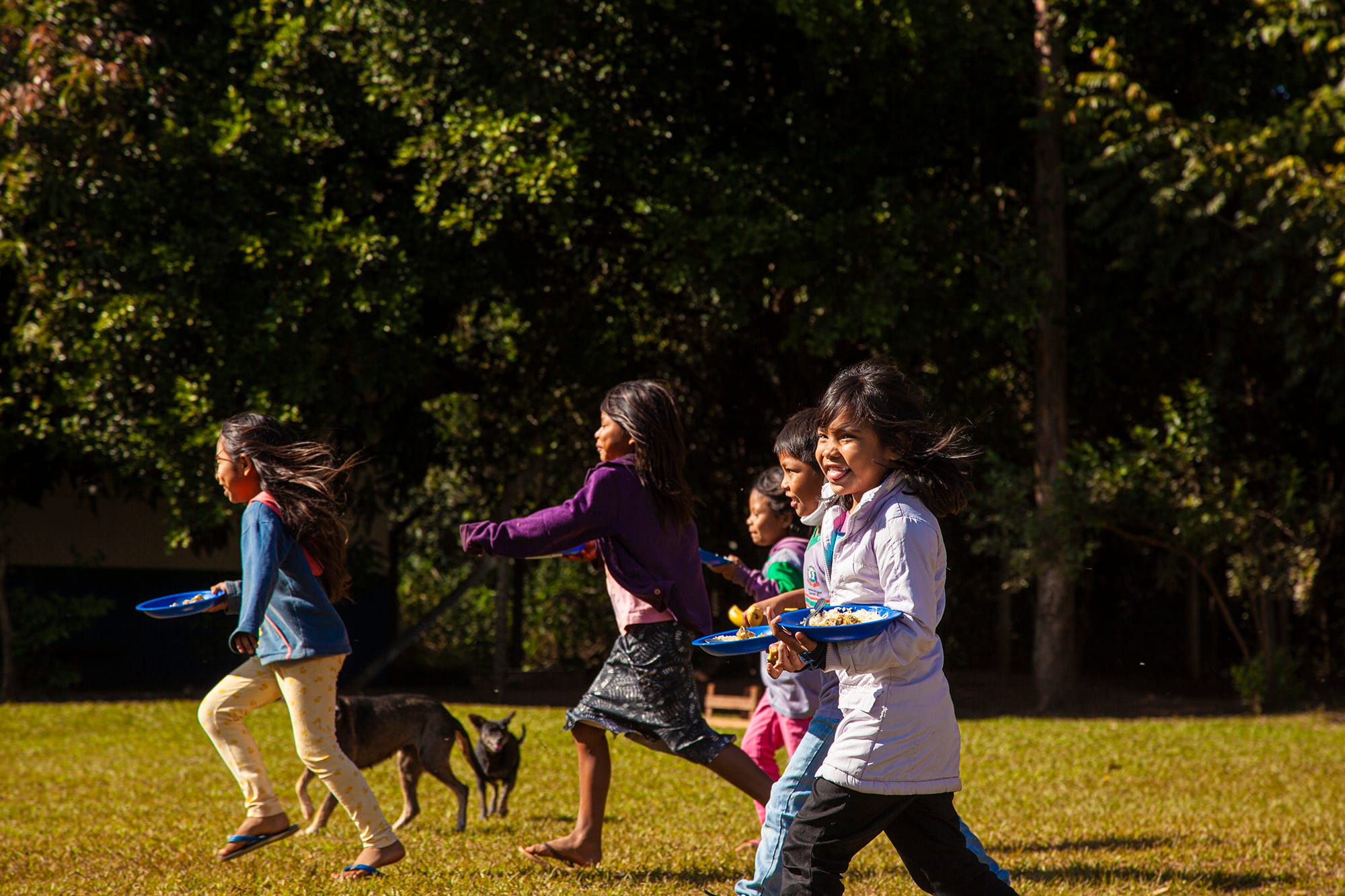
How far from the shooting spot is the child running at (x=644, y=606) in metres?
4.62

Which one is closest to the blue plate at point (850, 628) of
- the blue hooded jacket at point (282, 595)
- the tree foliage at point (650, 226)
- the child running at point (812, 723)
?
the child running at point (812, 723)

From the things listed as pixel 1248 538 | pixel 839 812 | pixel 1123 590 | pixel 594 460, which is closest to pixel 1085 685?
pixel 1123 590

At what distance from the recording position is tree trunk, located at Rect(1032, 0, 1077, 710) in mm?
13336

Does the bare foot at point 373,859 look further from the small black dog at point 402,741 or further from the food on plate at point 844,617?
the food on plate at point 844,617

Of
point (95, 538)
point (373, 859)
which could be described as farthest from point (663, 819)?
point (95, 538)

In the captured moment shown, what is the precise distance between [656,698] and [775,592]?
32.6 inches

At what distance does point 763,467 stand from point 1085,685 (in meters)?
5.40

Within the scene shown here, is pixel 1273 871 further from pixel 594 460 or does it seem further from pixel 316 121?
pixel 594 460

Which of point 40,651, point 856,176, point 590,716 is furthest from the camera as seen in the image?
point 40,651

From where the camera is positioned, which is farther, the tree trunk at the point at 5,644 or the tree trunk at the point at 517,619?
the tree trunk at the point at 517,619

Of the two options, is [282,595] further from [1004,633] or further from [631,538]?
[1004,633]

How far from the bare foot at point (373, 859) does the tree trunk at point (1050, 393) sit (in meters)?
9.83

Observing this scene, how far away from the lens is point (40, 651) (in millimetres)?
15086

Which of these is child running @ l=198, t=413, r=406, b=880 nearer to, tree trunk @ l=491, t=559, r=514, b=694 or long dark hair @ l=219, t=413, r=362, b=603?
long dark hair @ l=219, t=413, r=362, b=603
